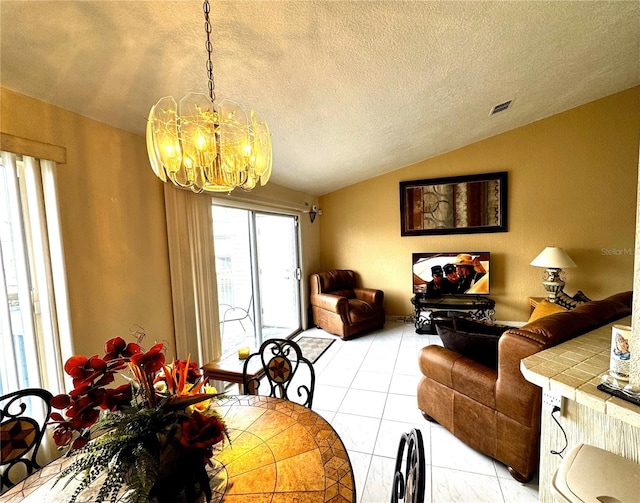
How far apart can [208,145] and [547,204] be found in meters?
4.88

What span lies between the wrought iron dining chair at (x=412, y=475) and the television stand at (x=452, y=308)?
3655 mm

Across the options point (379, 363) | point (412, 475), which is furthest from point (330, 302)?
point (412, 475)

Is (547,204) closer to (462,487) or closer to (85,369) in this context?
(462,487)

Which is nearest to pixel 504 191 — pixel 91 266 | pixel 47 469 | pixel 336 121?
pixel 336 121

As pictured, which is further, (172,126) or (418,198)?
(418,198)

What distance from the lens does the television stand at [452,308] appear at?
13.9 ft

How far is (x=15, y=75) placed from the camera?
1.32 metres

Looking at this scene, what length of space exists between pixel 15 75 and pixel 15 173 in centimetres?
46

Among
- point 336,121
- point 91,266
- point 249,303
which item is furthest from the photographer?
point 249,303

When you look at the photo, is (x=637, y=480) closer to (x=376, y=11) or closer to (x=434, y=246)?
(x=376, y=11)

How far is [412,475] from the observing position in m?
0.85

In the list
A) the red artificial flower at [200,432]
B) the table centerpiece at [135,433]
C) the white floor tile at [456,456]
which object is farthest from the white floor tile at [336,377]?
the red artificial flower at [200,432]

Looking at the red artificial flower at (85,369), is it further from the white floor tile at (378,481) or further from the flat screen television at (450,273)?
the flat screen television at (450,273)

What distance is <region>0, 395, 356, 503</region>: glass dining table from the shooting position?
3.11 feet
